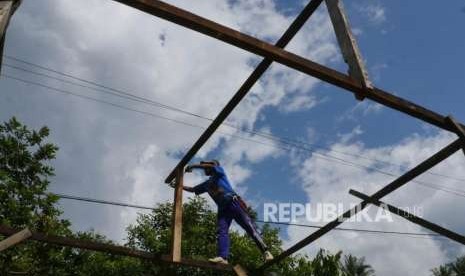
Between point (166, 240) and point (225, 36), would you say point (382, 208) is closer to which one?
point (225, 36)

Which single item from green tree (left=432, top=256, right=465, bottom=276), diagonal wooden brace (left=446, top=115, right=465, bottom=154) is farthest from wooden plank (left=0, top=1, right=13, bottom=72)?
green tree (left=432, top=256, right=465, bottom=276)

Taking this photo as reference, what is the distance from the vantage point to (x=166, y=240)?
21.4m

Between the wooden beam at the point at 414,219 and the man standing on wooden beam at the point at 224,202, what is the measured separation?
1471mm

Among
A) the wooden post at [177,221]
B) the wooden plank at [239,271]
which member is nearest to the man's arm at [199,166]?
the wooden post at [177,221]

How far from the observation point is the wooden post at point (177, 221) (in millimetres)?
5051

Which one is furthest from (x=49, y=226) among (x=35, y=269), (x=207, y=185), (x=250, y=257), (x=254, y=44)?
(x=254, y=44)

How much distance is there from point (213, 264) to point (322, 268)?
33.1 ft

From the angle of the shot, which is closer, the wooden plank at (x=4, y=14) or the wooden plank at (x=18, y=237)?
the wooden plank at (x=4, y=14)

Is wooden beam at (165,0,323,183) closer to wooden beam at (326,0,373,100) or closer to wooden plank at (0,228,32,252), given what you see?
wooden beam at (326,0,373,100)

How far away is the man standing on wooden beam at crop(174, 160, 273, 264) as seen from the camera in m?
5.80

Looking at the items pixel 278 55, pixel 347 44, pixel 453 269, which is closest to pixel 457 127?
pixel 347 44

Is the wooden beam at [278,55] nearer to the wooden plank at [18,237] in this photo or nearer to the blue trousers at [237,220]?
the wooden plank at [18,237]

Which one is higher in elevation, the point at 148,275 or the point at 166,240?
the point at 166,240

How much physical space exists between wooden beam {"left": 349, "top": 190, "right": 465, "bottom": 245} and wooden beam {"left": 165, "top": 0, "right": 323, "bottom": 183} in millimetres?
1766
